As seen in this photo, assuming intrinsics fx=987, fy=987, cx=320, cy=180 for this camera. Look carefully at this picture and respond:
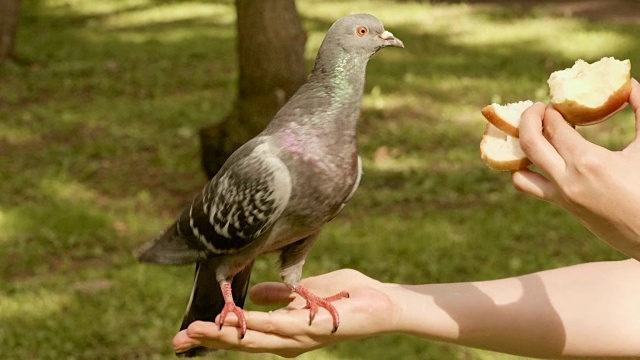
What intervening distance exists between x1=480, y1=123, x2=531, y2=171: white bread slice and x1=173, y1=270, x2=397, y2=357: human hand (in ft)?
2.06


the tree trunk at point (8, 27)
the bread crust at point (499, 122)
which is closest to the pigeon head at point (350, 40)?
the bread crust at point (499, 122)

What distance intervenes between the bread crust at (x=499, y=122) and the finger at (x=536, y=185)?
186 mm

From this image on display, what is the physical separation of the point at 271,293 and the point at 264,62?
427 centimetres

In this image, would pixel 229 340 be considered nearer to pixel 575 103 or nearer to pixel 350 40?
pixel 350 40

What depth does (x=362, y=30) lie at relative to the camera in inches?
103

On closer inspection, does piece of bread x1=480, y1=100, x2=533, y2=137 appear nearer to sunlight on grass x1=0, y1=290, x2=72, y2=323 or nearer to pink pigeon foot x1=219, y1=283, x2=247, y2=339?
pink pigeon foot x1=219, y1=283, x2=247, y2=339

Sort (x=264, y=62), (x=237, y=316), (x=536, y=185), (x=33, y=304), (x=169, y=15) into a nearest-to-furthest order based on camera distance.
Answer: (x=536, y=185) < (x=237, y=316) < (x=33, y=304) < (x=264, y=62) < (x=169, y=15)

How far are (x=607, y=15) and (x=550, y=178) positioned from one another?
11.9 m

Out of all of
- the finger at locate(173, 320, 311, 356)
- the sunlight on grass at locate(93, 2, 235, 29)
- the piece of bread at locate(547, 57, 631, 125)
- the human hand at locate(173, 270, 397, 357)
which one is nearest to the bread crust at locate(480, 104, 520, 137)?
the piece of bread at locate(547, 57, 631, 125)

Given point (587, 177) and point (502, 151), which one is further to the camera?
point (502, 151)

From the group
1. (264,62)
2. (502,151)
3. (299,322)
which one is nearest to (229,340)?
(299,322)

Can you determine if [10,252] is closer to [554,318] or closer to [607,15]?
[554,318]

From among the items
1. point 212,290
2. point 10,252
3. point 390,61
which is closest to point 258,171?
point 212,290

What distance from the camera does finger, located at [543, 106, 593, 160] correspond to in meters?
2.22
